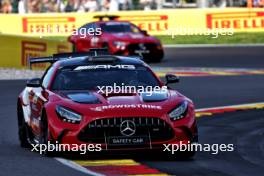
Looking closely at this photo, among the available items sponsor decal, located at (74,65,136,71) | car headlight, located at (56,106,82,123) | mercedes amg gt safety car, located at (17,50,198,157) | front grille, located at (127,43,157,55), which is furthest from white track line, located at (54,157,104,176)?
front grille, located at (127,43,157,55)

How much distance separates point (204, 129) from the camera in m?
17.2

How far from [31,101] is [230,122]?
180 inches

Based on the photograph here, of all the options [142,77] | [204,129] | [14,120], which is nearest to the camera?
[142,77]

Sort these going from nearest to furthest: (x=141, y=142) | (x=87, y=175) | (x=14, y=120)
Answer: (x=87, y=175), (x=141, y=142), (x=14, y=120)

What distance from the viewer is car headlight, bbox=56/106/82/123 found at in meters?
13.0

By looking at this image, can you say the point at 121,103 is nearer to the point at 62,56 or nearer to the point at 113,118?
the point at 113,118

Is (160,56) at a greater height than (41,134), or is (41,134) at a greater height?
(41,134)

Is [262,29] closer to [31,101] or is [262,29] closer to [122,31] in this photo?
[122,31]

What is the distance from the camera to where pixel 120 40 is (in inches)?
1388

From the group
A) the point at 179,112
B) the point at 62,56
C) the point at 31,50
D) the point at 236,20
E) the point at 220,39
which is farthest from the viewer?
the point at 236,20

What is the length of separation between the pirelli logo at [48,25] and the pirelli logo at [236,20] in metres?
6.11

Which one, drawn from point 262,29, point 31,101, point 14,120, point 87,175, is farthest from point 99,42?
point 87,175

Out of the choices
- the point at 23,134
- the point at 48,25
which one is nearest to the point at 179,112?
the point at 23,134

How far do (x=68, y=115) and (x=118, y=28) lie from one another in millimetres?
23530
